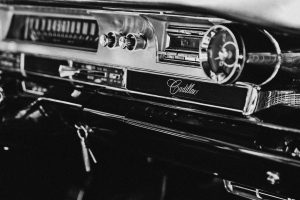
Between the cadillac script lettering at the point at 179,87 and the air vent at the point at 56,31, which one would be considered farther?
the air vent at the point at 56,31

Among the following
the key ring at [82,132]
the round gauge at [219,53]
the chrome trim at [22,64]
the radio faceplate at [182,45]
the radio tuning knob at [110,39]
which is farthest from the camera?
the chrome trim at [22,64]

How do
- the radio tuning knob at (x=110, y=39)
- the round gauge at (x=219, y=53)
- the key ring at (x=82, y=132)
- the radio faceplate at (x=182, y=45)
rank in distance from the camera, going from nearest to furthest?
the round gauge at (x=219, y=53) < the radio faceplate at (x=182, y=45) < the radio tuning knob at (x=110, y=39) < the key ring at (x=82, y=132)

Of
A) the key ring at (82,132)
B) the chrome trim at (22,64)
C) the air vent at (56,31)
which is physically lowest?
the key ring at (82,132)

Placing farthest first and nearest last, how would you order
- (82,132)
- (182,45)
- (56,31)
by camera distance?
(56,31) < (82,132) < (182,45)

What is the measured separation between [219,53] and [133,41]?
0.31 meters

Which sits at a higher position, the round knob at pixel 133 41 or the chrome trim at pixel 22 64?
the round knob at pixel 133 41

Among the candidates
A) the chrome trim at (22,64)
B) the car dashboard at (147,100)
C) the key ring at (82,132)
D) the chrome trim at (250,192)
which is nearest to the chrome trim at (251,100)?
the car dashboard at (147,100)

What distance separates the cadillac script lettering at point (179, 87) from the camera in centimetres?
117

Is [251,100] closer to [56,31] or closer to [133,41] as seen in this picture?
[133,41]

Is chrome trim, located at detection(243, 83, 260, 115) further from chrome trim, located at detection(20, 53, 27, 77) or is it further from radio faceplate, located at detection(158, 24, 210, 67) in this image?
chrome trim, located at detection(20, 53, 27, 77)

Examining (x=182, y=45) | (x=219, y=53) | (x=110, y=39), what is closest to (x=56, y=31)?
(x=110, y=39)

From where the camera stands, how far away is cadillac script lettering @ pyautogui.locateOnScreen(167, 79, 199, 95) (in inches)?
46.1

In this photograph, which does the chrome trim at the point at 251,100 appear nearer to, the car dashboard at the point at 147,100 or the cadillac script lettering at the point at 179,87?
the car dashboard at the point at 147,100

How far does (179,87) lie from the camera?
3.92 ft
